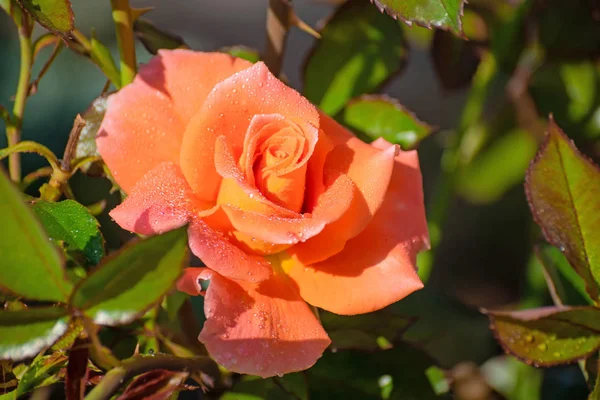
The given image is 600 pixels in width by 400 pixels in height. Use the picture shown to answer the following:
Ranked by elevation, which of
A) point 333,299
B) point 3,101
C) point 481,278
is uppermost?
point 333,299

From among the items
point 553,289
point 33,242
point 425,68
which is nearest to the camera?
point 33,242

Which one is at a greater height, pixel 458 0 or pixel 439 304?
pixel 458 0

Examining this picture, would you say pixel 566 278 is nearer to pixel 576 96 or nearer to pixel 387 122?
pixel 387 122

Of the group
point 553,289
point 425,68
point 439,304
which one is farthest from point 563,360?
point 425,68

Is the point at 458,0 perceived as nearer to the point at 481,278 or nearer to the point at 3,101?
the point at 3,101

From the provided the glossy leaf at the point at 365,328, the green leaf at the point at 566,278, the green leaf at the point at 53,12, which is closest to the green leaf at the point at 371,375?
the glossy leaf at the point at 365,328

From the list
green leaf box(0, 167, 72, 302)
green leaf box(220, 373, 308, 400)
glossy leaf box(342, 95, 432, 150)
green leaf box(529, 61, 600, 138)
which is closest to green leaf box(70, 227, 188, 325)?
green leaf box(0, 167, 72, 302)

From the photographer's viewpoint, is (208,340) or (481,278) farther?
(481,278)
